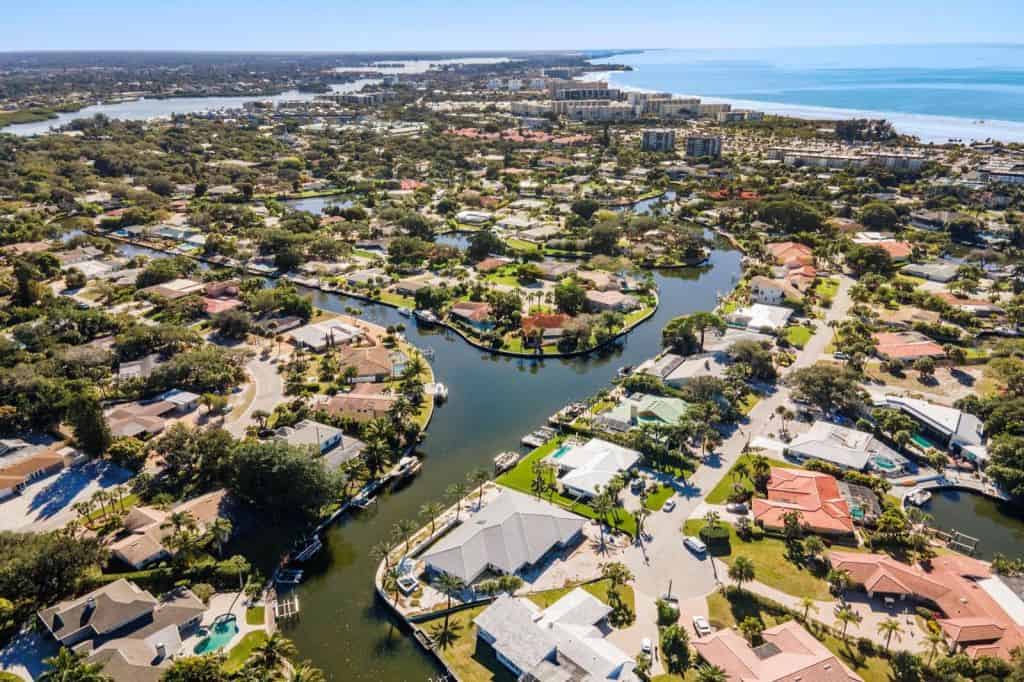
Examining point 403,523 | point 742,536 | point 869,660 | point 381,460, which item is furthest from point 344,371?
point 869,660

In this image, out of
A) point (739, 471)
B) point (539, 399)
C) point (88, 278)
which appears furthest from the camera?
point (88, 278)

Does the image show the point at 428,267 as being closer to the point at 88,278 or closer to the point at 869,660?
the point at 88,278

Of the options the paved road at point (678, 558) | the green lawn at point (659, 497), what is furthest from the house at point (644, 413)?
the green lawn at point (659, 497)

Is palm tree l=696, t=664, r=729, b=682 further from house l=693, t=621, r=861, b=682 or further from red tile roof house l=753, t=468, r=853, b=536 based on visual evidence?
red tile roof house l=753, t=468, r=853, b=536

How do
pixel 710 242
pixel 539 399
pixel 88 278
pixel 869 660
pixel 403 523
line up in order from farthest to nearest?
pixel 710 242
pixel 88 278
pixel 539 399
pixel 403 523
pixel 869 660

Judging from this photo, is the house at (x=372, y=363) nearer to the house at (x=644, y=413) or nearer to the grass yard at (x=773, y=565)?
the house at (x=644, y=413)

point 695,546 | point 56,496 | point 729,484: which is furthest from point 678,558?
point 56,496

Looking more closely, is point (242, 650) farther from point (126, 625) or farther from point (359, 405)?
point (359, 405)
